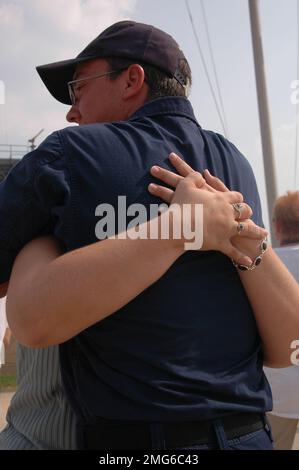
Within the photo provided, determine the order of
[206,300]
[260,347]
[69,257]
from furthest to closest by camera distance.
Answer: [260,347] → [206,300] → [69,257]

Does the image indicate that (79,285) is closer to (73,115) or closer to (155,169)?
(155,169)

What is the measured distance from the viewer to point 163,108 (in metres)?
1.39

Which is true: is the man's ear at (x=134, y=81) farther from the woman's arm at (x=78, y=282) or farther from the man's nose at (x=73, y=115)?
the woman's arm at (x=78, y=282)

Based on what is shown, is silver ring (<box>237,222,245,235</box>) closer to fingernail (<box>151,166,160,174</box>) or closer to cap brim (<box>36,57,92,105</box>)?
fingernail (<box>151,166,160,174</box>)

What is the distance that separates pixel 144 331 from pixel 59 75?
0.77 meters

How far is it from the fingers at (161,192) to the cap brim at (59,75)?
0.45 m

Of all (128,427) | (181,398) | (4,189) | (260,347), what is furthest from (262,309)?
(4,189)

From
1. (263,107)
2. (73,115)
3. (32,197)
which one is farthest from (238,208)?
(263,107)

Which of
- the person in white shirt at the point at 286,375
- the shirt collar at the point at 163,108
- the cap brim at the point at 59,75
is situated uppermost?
the cap brim at the point at 59,75

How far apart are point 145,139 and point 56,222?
272 mm

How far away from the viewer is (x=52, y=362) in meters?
1.32

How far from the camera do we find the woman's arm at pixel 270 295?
1.30 metres

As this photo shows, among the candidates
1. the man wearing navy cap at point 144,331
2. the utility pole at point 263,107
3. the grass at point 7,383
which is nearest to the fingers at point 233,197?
the man wearing navy cap at point 144,331

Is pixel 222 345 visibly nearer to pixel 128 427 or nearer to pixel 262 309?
pixel 262 309
